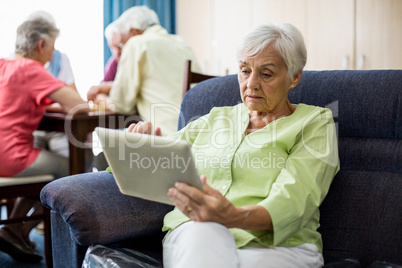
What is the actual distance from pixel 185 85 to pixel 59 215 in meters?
1.09

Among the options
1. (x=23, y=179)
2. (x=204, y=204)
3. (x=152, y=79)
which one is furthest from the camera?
(x=152, y=79)

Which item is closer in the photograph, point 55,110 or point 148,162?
point 148,162

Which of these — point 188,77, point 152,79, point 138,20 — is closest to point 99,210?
point 188,77

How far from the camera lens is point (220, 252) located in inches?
48.1

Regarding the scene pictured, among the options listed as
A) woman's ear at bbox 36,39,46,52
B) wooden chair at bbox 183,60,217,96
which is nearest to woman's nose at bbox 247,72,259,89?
wooden chair at bbox 183,60,217,96

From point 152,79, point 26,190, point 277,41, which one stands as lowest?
point 26,190

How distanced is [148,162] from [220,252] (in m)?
0.28

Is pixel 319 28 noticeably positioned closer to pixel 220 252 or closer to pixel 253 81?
pixel 253 81

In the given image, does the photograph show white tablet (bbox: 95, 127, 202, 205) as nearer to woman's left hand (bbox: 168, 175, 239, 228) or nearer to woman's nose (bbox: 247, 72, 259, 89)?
woman's left hand (bbox: 168, 175, 239, 228)

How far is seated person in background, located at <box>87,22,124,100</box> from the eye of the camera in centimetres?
314

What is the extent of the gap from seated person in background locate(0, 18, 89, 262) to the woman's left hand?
144 centimetres

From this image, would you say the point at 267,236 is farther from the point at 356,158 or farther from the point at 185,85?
the point at 185,85

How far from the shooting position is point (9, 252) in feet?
8.48

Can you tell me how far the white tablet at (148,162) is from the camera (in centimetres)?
117
